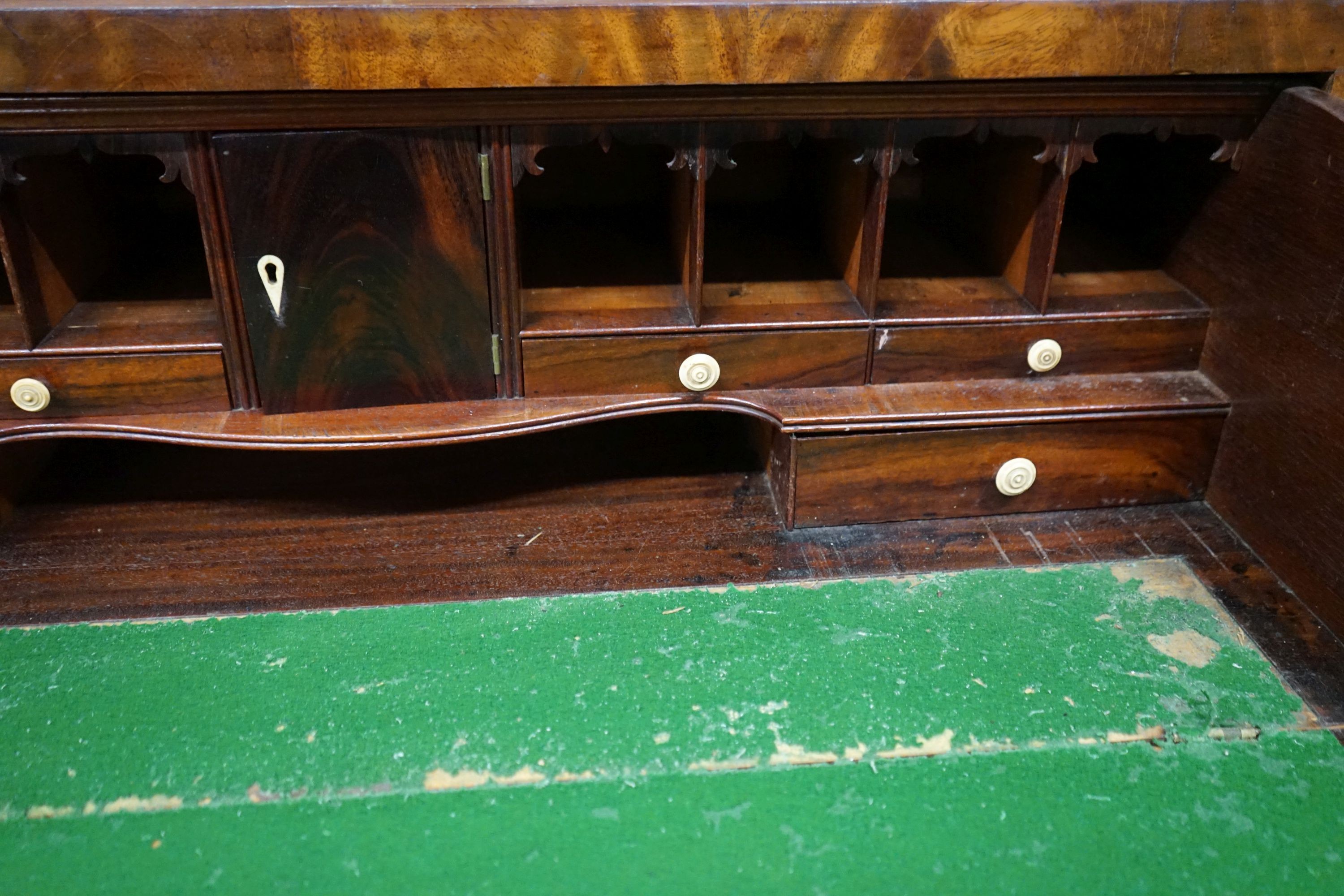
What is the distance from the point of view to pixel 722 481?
1.81 m

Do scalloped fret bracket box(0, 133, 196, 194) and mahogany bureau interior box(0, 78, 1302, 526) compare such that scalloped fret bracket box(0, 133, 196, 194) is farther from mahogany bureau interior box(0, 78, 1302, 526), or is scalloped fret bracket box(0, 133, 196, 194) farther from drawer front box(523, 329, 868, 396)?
drawer front box(523, 329, 868, 396)

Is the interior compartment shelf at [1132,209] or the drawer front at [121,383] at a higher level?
the interior compartment shelf at [1132,209]

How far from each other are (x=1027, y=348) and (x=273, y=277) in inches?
41.6

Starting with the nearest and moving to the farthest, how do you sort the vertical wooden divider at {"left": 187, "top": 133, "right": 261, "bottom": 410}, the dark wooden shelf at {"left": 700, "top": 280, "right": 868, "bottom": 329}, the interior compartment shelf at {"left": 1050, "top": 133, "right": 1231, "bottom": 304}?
1. the vertical wooden divider at {"left": 187, "top": 133, "right": 261, "bottom": 410}
2. the dark wooden shelf at {"left": 700, "top": 280, "right": 868, "bottom": 329}
3. the interior compartment shelf at {"left": 1050, "top": 133, "right": 1231, "bottom": 304}

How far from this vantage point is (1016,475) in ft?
5.49

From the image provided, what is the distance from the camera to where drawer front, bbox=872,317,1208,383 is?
1641 millimetres

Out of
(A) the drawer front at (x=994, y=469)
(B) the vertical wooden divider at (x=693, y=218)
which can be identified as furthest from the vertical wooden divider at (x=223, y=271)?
(A) the drawer front at (x=994, y=469)

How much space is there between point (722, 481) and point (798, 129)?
585mm

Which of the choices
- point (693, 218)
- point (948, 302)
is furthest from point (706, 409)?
point (948, 302)

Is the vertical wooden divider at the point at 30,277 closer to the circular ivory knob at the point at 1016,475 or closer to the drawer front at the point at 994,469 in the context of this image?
the drawer front at the point at 994,469

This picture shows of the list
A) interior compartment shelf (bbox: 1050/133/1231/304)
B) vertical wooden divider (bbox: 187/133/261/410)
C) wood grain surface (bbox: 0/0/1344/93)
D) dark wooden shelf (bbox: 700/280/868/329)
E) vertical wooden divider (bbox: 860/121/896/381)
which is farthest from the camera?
interior compartment shelf (bbox: 1050/133/1231/304)

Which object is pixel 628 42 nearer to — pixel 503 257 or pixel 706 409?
pixel 503 257

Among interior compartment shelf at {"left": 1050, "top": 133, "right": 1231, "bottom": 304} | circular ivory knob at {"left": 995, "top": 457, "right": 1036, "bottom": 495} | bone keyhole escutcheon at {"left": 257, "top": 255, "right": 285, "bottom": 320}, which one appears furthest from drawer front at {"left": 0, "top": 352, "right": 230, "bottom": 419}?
interior compartment shelf at {"left": 1050, "top": 133, "right": 1231, "bottom": 304}

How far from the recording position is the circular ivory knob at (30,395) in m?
1.49
